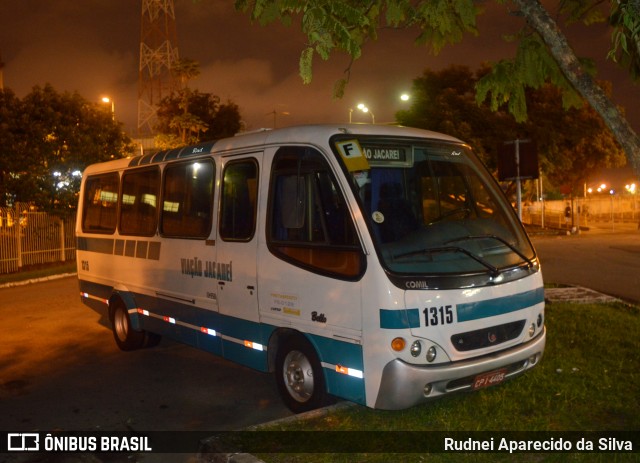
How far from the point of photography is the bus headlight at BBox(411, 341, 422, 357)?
17.3 ft

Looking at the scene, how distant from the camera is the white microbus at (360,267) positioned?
5344 millimetres

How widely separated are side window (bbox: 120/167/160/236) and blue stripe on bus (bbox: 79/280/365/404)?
99cm

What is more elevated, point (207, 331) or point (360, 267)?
point (360, 267)

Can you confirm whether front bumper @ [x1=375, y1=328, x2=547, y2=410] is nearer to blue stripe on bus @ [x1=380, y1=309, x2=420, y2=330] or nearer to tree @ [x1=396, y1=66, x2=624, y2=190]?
blue stripe on bus @ [x1=380, y1=309, x2=420, y2=330]

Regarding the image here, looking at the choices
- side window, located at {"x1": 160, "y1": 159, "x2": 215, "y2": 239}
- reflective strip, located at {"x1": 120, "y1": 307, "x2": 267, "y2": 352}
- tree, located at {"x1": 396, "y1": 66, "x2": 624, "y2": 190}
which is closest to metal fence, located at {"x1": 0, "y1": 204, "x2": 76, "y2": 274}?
reflective strip, located at {"x1": 120, "y1": 307, "x2": 267, "y2": 352}

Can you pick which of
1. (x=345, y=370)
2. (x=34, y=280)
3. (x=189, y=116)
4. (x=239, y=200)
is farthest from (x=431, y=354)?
(x=189, y=116)

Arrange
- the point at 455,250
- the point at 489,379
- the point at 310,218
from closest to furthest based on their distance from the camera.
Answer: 1. the point at 455,250
2. the point at 489,379
3. the point at 310,218

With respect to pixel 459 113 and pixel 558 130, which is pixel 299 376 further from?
pixel 558 130

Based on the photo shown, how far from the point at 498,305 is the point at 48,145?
75.5 ft

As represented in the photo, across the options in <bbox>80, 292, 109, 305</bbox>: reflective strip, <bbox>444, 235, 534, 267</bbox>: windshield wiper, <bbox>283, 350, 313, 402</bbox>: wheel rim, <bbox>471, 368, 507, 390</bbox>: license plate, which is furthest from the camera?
<bbox>80, 292, 109, 305</bbox>: reflective strip

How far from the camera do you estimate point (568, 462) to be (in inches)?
187

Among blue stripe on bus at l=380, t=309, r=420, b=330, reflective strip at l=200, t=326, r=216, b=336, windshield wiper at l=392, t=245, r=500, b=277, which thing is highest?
windshield wiper at l=392, t=245, r=500, b=277

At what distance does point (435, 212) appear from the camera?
5.96 metres

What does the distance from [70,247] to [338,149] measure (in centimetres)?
2159
